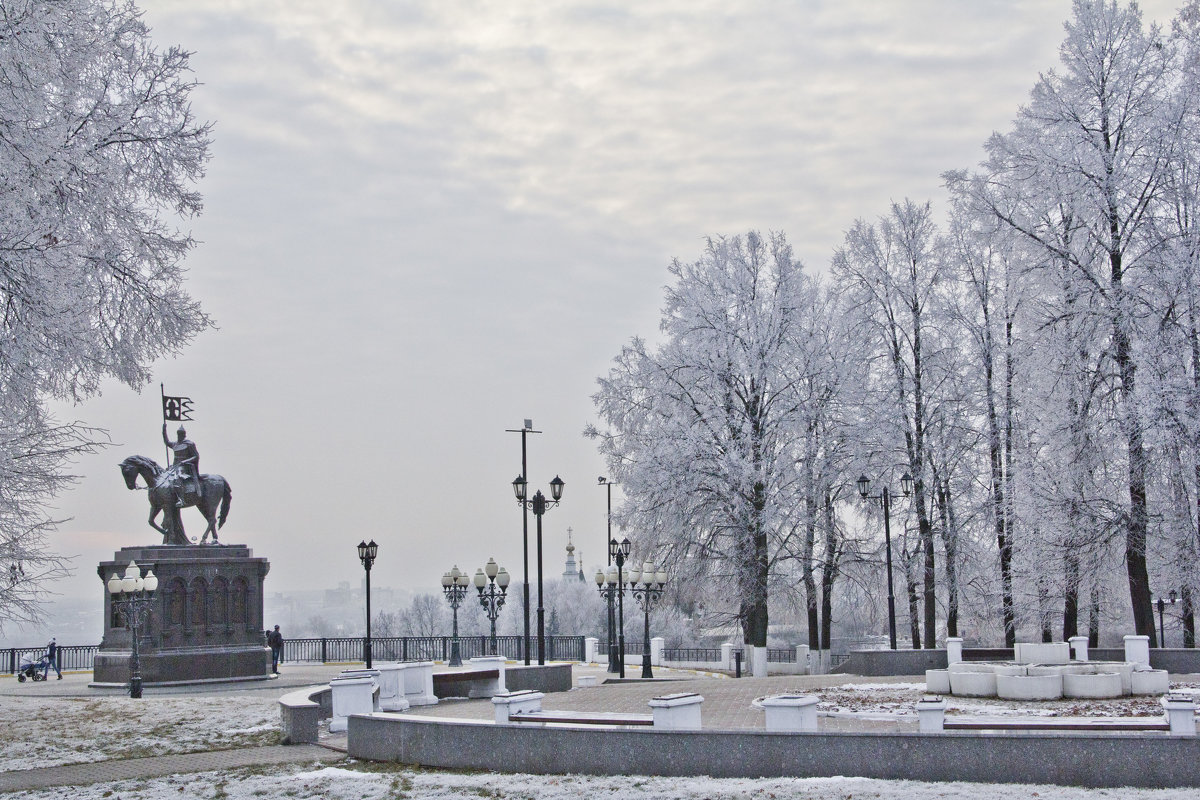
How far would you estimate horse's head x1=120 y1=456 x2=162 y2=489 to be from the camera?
3084 centimetres

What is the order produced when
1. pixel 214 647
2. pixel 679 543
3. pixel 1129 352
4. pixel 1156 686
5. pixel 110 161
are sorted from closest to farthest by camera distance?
pixel 110 161, pixel 1156 686, pixel 1129 352, pixel 214 647, pixel 679 543

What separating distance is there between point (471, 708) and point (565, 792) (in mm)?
9526

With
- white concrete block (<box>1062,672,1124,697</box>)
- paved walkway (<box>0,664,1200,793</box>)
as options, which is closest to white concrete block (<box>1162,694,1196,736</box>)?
paved walkway (<box>0,664,1200,793</box>)

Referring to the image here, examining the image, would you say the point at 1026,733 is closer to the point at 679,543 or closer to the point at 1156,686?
the point at 1156,686

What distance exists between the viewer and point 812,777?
11930 millimetres

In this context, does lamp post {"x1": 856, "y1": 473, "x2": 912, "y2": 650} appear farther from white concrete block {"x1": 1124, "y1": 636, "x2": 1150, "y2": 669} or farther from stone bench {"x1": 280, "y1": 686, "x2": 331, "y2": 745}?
stone bench {"x1": 280, "y1": 686, "x2": 331, "y2": 745}

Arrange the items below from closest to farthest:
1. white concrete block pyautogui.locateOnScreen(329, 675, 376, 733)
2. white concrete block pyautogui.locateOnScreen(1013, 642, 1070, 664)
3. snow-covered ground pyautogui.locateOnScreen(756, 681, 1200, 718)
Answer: white concrete block pyautogui.locateOnScreen(329, 675, 376, 733)
snow-covered ground pyautogui.locateOnScreen(756, 681, 1200, 718)
white concrete block pyautogui.locateOnScreen(1013, 642, 1070, 664)

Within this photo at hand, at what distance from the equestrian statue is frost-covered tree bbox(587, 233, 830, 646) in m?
11.6

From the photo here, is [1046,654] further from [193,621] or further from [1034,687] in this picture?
[193,621]

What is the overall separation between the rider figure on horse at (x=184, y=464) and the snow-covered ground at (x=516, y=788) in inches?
733

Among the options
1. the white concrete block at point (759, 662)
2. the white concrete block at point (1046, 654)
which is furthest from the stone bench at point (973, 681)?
the white concrete block at point (759, 662)

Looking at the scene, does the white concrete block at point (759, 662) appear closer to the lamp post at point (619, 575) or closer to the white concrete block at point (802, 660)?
the white concrete block at point (802, 660)

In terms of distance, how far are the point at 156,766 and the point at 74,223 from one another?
22.7 feet

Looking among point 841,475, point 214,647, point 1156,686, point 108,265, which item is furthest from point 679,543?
point 108,265
